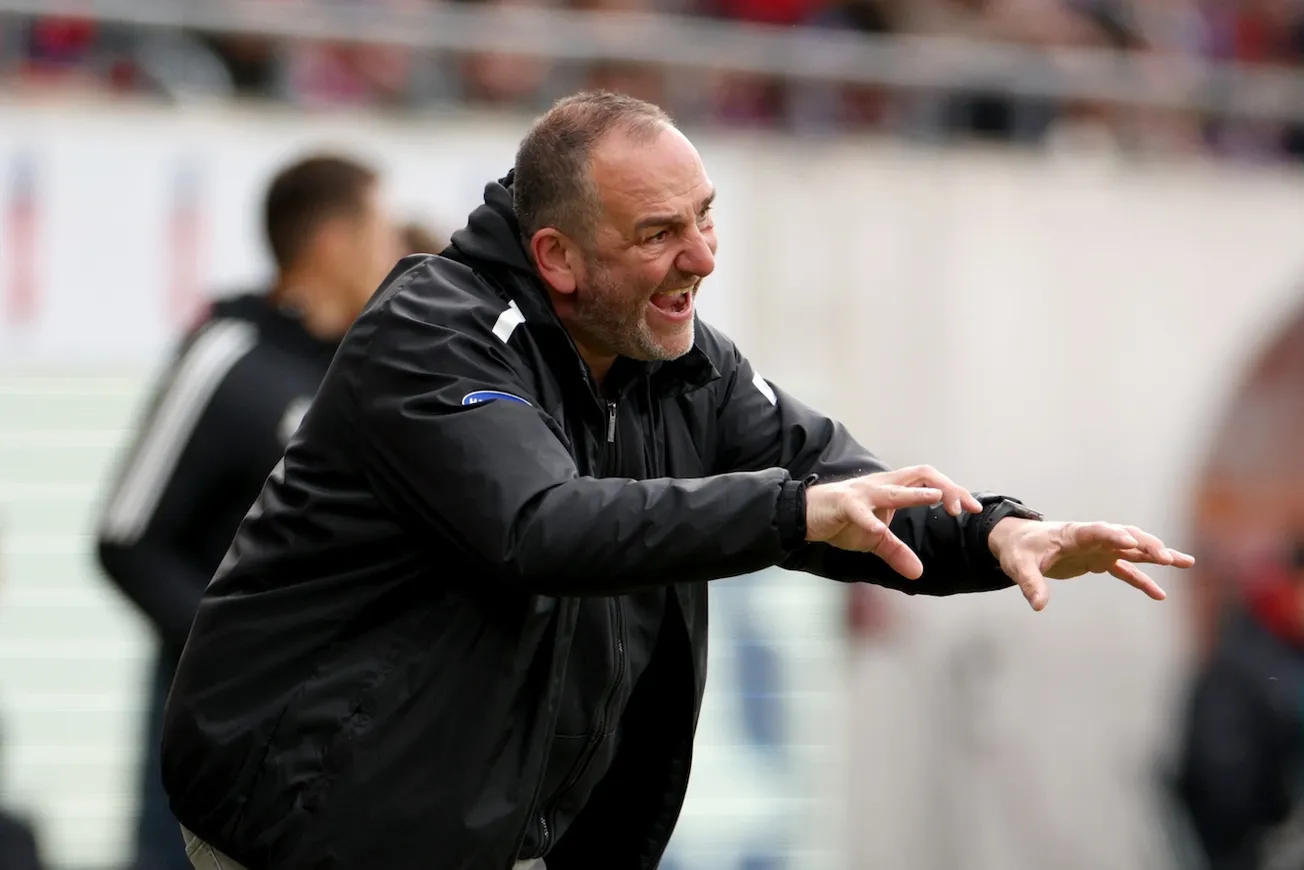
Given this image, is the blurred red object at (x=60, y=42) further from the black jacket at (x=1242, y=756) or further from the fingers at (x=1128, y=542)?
the fingers at (x=1128, y=542)

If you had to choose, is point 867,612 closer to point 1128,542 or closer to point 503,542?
point 1128,542

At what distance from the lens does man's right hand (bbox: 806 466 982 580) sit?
3151mm

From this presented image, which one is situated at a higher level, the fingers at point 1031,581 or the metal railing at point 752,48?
the fingers at point 1031,581

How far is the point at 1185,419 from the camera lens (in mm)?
10102

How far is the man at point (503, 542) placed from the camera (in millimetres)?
3271

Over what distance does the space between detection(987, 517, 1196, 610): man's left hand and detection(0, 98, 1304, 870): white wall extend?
4961 mm

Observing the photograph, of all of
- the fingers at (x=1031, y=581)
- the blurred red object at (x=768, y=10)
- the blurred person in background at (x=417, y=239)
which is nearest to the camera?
the fingers at (x=1031, y=581)

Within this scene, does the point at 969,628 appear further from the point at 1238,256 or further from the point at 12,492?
the point at 12,492

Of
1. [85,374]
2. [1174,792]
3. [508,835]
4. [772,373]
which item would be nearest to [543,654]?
[508,835]

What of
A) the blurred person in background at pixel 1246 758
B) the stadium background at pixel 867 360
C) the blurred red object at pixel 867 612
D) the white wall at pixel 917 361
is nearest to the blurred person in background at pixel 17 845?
the stadium background at pixel 867 360

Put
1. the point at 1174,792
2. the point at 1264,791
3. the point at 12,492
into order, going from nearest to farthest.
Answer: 1. the point at 12,492
2. the point at 1264,791
3. the point at 1174,792

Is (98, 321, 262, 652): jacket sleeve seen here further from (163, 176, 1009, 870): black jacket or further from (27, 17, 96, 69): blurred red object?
(27, 17, 96, 69): blurred red object

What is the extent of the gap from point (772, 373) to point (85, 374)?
2939 millimetres

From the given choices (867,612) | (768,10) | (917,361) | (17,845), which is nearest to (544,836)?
(17,845)
